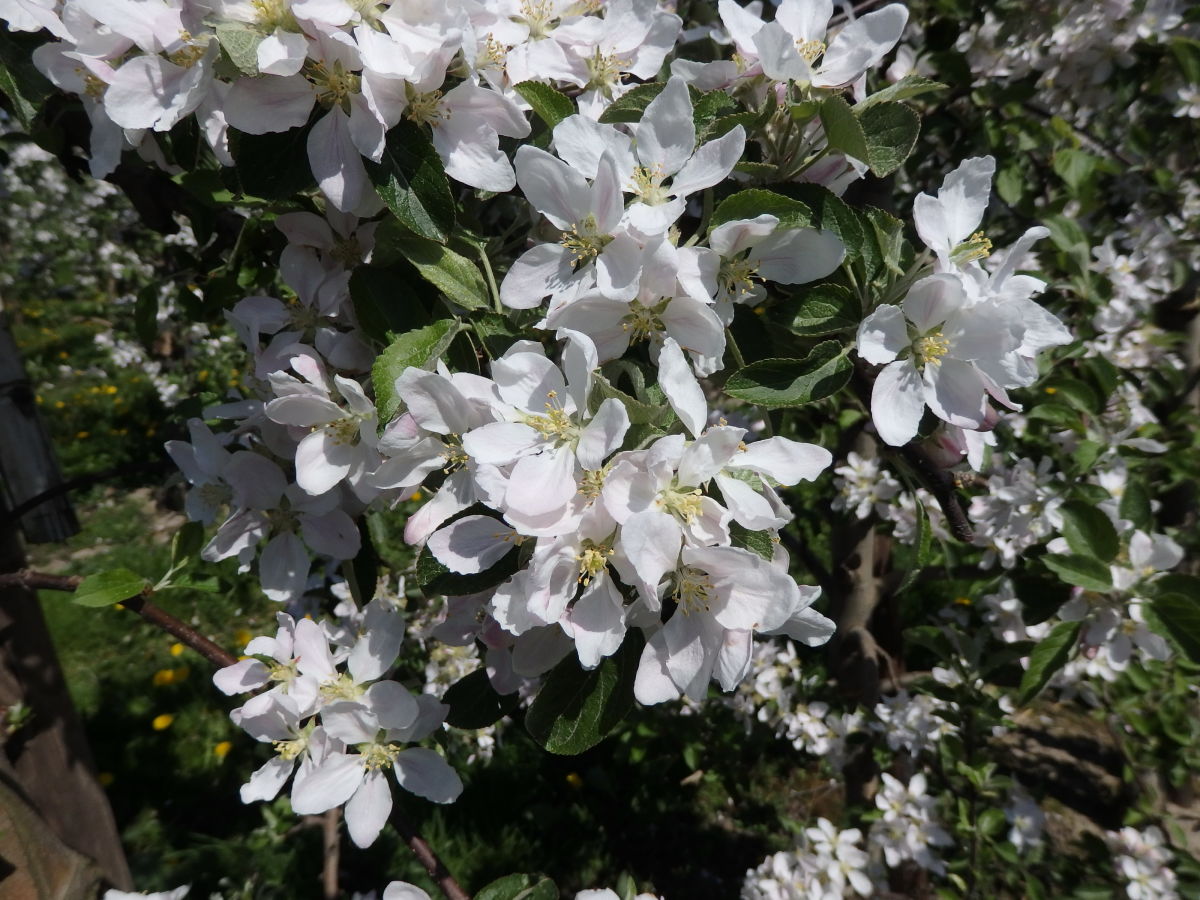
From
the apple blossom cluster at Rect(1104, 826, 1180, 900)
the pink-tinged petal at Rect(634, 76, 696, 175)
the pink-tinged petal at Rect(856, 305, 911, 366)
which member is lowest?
the apple blossom cluster at Rect(1104, 826, 1180, 900)

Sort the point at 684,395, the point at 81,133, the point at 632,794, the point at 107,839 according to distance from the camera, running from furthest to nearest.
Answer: the point at 632,794
the point at 107,839
the point at 81,133
the point at 684,395

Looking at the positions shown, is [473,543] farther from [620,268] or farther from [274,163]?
[274,163]

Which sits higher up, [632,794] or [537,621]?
[537,621]

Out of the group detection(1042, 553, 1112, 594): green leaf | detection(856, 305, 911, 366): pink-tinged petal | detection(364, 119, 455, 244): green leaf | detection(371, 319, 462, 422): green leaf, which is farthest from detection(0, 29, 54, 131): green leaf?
detection(1042, 553, 1112, 594): green leaf

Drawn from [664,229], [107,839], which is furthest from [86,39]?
[107,839]

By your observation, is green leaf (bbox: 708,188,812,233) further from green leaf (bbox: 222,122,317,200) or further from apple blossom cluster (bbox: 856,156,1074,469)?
green leaf (bbox: 222,122,317,200)

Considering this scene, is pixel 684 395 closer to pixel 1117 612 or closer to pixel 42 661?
pixel 1117 612
